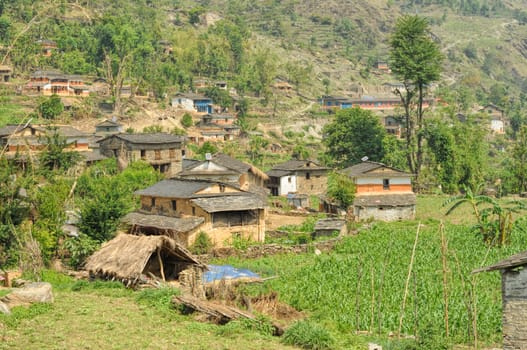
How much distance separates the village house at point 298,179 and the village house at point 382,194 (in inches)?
433

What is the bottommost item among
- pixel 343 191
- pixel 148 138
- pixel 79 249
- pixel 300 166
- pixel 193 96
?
pixel 79 249

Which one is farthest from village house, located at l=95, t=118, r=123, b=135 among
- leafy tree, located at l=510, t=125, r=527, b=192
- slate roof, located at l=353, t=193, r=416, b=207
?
leafy tree, located at l=510, t=125, r=527, b=192

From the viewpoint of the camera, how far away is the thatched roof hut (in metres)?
21.8

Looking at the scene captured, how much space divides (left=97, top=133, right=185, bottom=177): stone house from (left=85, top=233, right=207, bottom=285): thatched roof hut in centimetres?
3073

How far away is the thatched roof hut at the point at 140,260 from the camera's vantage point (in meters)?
21.8

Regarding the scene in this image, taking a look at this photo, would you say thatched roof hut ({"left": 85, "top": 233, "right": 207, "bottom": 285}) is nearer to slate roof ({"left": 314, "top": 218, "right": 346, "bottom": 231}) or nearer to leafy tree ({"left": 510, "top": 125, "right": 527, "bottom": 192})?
slate roof ({"left": 314, "top": 218, "right": 346, "bottom": 231})

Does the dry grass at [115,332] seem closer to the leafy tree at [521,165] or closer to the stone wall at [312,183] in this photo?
the stone wall at [312,183]

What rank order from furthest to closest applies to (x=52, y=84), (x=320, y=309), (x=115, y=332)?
(x=52, y=84) → (x=320, y=309) → (x=115, y=332)

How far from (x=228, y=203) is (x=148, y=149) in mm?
21983

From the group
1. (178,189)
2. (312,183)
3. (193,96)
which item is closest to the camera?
(178,189)

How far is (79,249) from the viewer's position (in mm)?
27625

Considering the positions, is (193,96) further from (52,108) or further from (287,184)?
(287,184)

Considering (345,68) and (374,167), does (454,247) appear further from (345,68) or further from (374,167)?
(345,68)

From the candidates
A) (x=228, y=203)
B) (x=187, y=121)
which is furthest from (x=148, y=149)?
(x=187, y=121)
